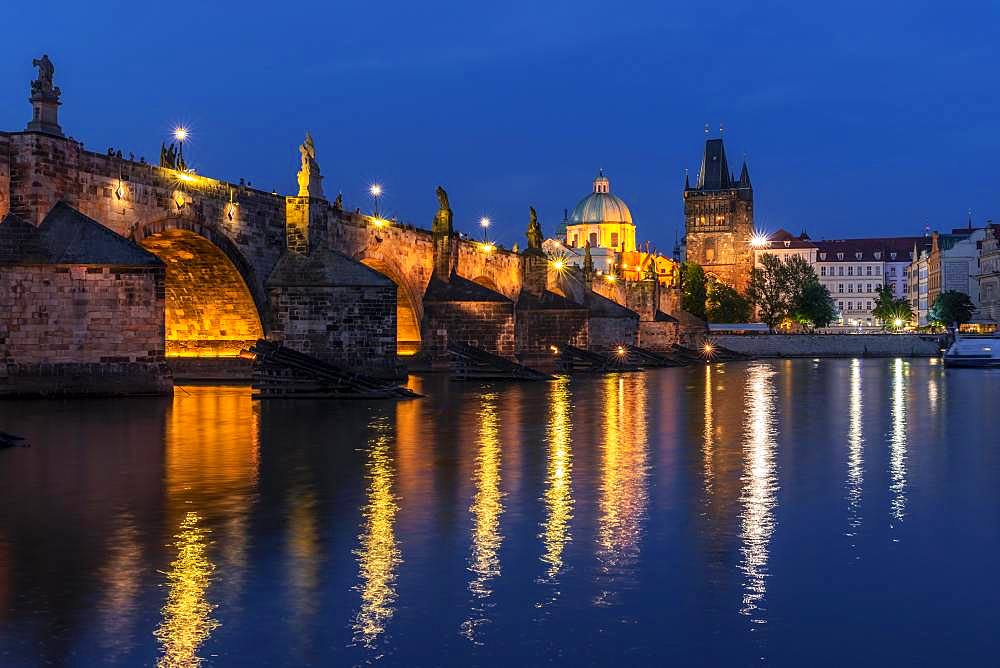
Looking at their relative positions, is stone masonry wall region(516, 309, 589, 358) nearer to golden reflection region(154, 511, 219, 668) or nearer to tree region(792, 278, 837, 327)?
golden reflection region(154, 511, 219, 668)

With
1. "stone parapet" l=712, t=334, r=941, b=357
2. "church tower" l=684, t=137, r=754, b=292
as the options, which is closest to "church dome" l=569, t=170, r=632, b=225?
"church tower" l=684, t=137, r=754, b=292

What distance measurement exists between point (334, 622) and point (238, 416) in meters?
17.0

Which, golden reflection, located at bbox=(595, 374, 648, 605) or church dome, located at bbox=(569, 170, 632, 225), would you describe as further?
church dome, located at bbox=(569, 170, 632, 225)

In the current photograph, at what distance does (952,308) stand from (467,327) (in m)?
79.9

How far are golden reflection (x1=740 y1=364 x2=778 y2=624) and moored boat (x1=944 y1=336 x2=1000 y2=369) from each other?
40501 mm

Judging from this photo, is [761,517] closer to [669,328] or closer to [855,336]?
[669,328]

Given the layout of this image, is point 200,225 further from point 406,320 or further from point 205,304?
point 406,320

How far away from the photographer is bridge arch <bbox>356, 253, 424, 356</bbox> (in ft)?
155

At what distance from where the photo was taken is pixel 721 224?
522 feet

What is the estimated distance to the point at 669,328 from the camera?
3506 inches

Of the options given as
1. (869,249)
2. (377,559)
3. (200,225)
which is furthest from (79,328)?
(869,249)

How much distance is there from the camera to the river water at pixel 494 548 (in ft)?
22.8

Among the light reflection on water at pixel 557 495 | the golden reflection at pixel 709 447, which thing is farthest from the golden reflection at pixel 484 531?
the golden reflection at pixel 709 447

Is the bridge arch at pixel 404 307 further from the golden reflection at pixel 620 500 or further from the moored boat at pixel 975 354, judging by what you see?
the moored boat at pixel 975 354
